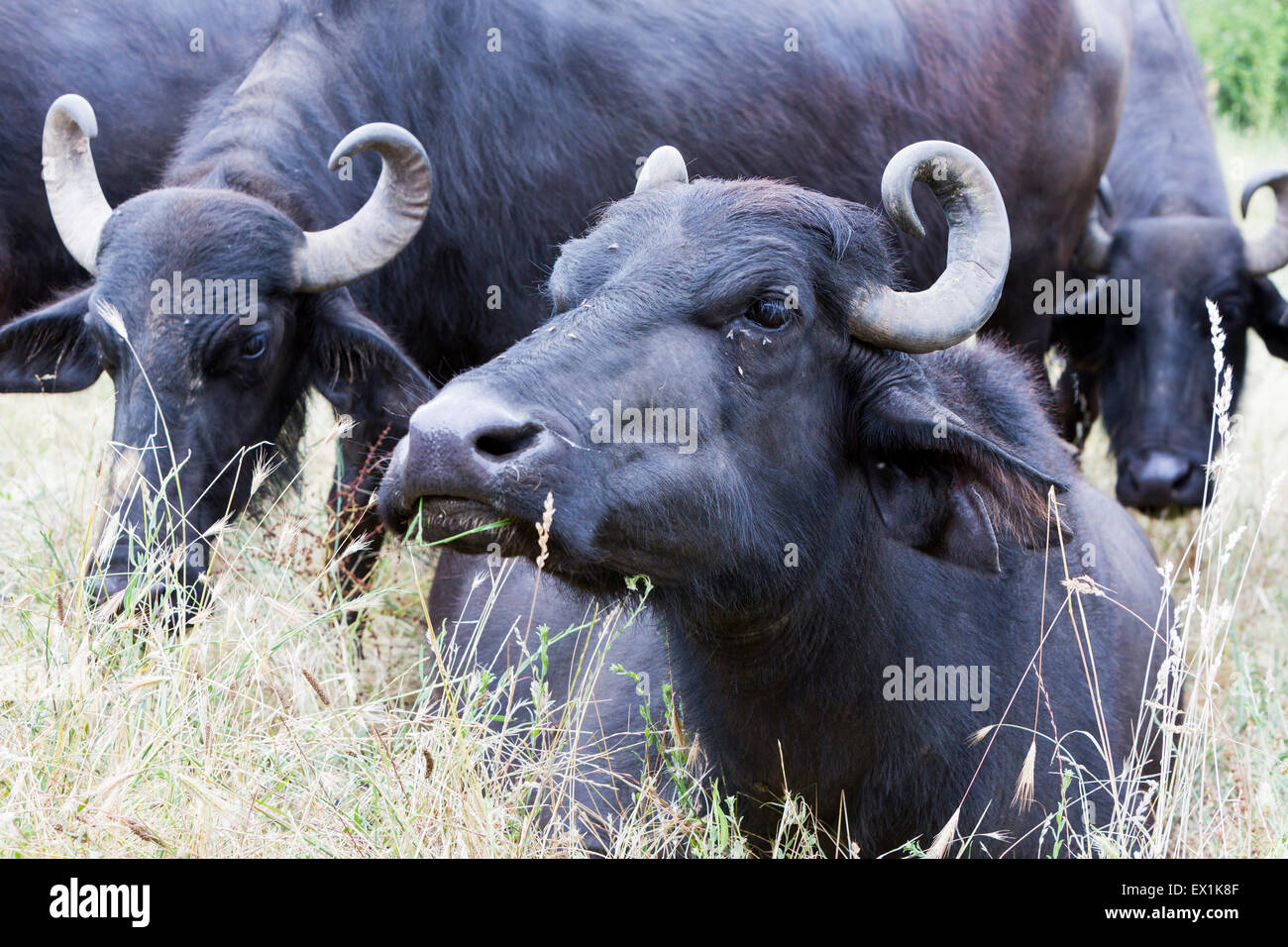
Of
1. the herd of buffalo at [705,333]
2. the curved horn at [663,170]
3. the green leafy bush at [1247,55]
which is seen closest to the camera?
the herd of buffalo at [705,333]

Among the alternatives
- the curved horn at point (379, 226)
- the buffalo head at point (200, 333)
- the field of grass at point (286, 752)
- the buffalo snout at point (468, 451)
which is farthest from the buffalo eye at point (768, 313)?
the curved horn at point (379, 226)

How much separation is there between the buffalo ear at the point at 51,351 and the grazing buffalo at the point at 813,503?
2479 millimetres

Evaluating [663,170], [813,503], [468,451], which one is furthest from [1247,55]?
[468,451]

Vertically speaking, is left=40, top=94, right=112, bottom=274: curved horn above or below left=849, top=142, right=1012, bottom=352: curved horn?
above

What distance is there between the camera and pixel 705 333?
11.1 feet

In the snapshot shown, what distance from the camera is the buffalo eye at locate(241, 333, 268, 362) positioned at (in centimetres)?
506

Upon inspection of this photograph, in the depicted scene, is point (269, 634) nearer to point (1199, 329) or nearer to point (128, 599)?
point (128, 599)

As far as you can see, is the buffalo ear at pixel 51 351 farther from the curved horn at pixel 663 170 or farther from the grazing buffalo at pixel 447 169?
the curved horn at pixel 663 170

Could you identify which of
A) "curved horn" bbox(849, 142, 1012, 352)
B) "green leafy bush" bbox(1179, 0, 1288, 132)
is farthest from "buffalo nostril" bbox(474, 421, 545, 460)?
"green leafy bush" bbox(1179, 0, 1288, 132)

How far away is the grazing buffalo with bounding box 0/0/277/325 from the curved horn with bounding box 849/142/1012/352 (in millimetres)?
3940

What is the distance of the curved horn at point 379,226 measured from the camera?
5.25 meters

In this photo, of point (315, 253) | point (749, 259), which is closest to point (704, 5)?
point (315, 253)

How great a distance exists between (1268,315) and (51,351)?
5716 mm

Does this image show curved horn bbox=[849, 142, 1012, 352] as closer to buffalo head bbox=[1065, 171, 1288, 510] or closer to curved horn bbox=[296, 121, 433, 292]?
curved horn bbox=[296, 121, 433, 292]
